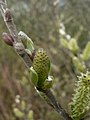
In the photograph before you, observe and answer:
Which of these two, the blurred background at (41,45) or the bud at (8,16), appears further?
the blurred background at (41,45)

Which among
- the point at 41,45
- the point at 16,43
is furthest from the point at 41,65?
the point at 41,45

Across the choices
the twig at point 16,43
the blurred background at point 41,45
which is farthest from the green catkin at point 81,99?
the blurred background at point 41,45

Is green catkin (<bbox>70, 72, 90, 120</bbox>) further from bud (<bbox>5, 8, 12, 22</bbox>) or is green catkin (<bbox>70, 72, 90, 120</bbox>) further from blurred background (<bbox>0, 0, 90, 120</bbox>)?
blurred background (<bbox>0, 0, 90, 120</bbox>)

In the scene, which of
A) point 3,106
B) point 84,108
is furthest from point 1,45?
point 84,108

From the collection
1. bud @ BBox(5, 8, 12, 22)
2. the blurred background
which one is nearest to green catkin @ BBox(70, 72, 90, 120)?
bud @ BBox(5, 8, 12, 22)

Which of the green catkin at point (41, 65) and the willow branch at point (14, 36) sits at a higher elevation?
the willow branch at point (14, 36)

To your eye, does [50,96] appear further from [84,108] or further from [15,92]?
Answer: [15,92]

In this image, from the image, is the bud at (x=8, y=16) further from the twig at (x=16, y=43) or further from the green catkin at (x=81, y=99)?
the green catkin at (x=81, y=99)

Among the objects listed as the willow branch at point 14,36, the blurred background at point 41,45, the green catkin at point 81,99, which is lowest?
the green catkin at point 81,99
